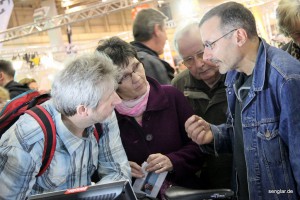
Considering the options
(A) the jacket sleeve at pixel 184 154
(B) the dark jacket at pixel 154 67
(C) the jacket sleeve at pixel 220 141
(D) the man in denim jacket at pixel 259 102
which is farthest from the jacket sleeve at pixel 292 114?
(B) the dark jacket at pixel 154 67

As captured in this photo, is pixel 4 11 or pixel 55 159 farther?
pixel 4 11

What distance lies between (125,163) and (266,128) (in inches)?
29.3

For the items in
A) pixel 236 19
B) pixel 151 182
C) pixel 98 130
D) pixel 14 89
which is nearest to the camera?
pixel 236 19

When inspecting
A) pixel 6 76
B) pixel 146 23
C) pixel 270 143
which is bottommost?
pixel 270 143

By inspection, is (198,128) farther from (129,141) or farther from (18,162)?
(18,162)

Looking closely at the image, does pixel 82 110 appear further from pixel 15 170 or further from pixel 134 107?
pixel 134 107

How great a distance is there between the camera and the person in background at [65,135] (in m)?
1.49

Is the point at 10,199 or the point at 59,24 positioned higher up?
the point at 59,24

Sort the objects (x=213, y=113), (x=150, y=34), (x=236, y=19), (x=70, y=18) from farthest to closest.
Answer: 1. (x=70, y=18)
2. (x=150, y=34)
3. (x=213, y=113)
4. (x=236, y=19)

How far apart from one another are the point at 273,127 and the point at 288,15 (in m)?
→ 1.20

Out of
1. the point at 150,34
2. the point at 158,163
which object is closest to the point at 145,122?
the point at 158,163

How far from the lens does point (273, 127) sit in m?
1.50

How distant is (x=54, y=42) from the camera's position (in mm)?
11336

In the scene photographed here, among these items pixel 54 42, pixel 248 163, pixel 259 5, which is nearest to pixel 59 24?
pixel 54 42
